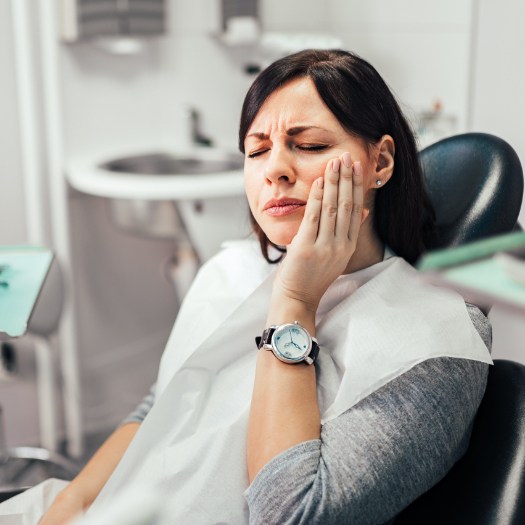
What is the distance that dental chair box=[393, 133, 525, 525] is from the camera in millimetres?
1002

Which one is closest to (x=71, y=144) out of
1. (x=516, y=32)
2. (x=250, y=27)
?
(x=250, y=27)

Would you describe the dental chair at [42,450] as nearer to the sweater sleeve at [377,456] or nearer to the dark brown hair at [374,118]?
the dark brown hair at [374,118]

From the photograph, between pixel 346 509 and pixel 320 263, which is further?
pixel 320 263

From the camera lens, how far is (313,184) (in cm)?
109

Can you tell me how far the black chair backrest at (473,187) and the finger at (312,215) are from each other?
0.31 meters

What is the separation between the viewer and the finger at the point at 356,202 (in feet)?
3.60

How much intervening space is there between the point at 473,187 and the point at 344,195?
1.03 ft

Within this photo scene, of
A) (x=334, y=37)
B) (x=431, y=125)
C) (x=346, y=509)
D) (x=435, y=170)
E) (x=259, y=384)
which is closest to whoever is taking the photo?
(x=346, y=509)

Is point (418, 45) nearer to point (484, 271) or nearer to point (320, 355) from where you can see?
point (320, 355)

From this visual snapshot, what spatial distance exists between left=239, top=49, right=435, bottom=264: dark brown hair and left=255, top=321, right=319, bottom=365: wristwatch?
0.27 metres

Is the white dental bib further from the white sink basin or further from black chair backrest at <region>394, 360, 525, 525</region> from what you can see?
the white sink basin

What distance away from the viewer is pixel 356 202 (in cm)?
110

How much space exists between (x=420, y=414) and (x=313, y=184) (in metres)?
0.34

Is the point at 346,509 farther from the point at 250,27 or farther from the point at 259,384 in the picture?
the point at 250,27
